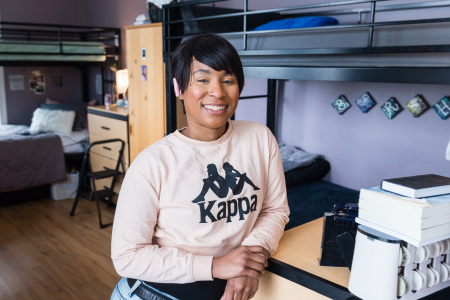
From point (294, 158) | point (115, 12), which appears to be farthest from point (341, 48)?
point (115, 12)

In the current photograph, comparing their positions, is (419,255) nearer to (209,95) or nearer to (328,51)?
(209,95)

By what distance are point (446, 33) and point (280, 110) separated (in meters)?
1.82

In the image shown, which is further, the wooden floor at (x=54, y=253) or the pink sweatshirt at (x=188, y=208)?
the wooden floor at (x=54, y=253)

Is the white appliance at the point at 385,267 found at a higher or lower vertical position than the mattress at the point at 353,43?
lower

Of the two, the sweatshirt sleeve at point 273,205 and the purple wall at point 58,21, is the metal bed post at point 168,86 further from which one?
the purple wall at point 58,21

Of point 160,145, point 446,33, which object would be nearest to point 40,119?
point 160,145

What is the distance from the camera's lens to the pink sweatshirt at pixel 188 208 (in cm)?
101

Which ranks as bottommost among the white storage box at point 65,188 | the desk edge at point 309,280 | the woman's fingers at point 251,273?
the white storage box at point 65,188

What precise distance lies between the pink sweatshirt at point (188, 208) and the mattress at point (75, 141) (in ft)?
11.6

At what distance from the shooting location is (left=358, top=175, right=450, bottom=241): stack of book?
840 mm

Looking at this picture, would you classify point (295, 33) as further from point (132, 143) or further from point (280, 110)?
point (132, 143)

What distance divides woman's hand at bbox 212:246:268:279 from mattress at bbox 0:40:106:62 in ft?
14.5

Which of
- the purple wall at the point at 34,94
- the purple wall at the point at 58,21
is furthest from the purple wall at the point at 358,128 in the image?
the purple wall at the point at 34,94

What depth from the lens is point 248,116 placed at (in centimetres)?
348
